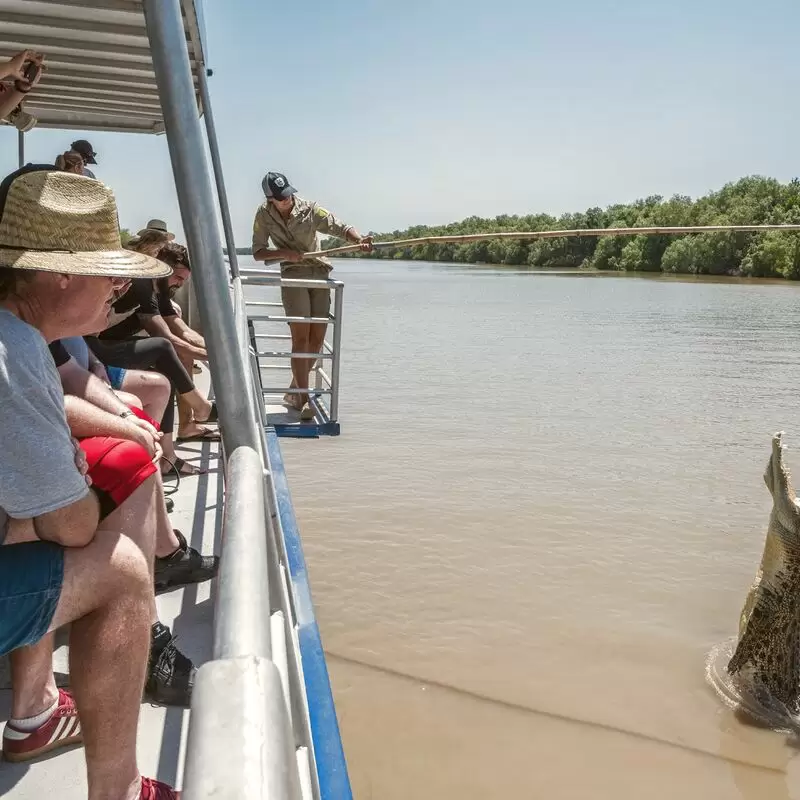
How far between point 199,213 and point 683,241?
2241 inches

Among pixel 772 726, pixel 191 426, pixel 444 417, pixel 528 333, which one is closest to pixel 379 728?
pixel 772 726

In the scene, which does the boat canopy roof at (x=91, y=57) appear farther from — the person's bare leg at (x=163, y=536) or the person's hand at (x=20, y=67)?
the person's bare leg at (x=163, y=536)

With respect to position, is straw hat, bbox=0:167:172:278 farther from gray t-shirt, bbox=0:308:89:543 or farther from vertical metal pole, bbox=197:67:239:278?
vertical metal pole, bbox=197:67:239:278

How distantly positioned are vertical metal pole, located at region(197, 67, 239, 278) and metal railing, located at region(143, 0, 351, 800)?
3.32 meters

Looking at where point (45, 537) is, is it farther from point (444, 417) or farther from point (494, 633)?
point (444, 417)

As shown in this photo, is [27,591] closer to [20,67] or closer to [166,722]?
[166,722]

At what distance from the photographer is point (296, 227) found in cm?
670

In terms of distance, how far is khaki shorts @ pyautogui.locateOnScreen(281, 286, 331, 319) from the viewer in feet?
22.0

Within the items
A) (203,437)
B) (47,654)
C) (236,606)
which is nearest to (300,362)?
(203,437)

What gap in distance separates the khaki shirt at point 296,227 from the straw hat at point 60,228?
4981 millimetres

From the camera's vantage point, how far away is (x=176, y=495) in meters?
3.95

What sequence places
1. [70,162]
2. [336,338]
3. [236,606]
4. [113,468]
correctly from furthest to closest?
1. [336,338]
2. [70,162]
3. [113,468]
4. [236,606]

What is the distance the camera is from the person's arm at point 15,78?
8.67 ft

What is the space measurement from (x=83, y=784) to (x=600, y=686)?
9.69ft
